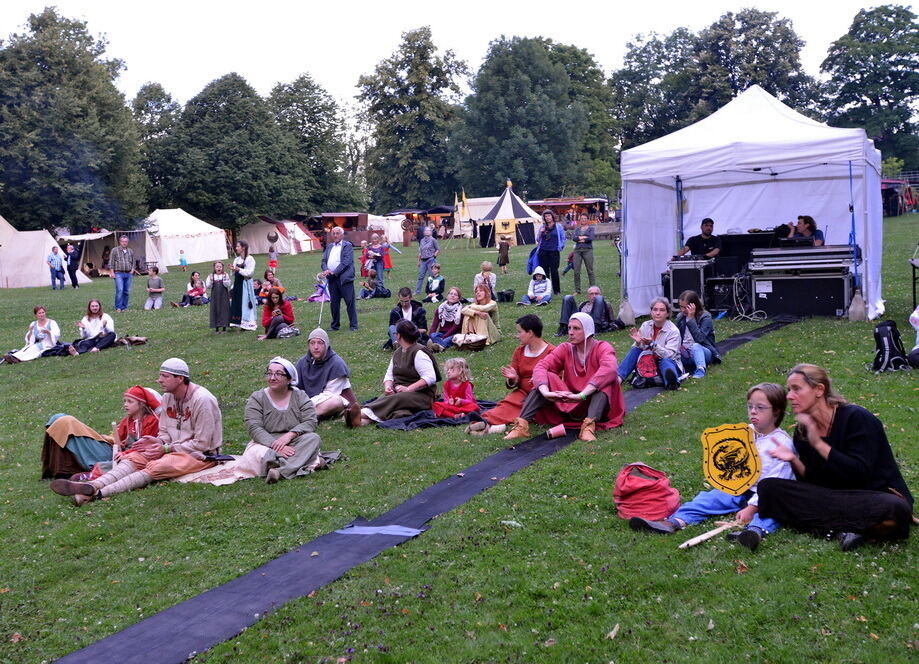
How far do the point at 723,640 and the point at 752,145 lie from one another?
1112cm

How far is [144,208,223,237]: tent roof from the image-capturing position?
4631cm

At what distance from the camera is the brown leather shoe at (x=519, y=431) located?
8.60 metres

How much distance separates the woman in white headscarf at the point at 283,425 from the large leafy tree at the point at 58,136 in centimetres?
3863

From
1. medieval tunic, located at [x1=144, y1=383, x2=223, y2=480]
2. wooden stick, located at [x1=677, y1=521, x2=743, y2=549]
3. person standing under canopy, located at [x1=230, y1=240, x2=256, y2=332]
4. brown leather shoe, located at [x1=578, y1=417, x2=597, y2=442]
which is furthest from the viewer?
person standing under canopy, located at [x1=230, y1=240, x2=256, y2=332]

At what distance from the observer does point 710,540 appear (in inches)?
215

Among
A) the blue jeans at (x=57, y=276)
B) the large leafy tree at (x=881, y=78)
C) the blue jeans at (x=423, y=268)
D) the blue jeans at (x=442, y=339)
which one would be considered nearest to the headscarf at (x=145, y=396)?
the blue jeans at (x=442, y=339)

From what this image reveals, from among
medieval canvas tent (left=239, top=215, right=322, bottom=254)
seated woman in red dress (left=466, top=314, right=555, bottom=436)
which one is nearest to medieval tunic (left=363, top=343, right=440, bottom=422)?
seated woman in red dress (left=466, top=314, right=555, bottom=436)

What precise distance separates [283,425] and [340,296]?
8.46 metres

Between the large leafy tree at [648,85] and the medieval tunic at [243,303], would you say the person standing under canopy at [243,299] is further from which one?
the large leafy tree at [648,85]

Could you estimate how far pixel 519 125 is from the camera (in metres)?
63.0

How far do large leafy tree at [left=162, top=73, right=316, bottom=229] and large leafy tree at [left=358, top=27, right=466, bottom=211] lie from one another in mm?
11376

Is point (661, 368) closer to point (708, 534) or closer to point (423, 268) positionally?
point (708, 534)

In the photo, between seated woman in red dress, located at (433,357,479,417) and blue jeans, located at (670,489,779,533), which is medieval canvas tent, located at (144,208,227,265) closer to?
seated woman in red dress, located at (433,357,479,417)

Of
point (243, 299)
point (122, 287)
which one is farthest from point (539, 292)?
point (122, 287)
